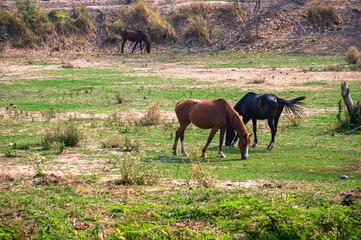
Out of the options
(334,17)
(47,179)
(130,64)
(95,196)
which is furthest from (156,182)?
(334,17)

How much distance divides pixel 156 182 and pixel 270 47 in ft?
108

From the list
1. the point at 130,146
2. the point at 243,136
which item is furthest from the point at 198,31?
the point at 243,136

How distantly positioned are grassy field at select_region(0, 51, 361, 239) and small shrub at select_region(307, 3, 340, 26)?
14617 millimetres

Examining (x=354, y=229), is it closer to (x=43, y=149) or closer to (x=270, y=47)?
(x=43, y=149)

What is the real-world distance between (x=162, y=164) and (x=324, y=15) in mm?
37496

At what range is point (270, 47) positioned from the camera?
127ft

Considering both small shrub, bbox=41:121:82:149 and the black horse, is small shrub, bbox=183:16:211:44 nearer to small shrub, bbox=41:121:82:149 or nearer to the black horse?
the black horse

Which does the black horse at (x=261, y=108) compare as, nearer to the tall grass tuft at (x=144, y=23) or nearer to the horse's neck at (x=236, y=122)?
the horse's neck at (x=236, y=122)

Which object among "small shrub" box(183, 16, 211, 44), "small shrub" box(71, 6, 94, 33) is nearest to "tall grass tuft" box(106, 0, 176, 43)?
A: "small shrub" box(183, 16, 211, 44)

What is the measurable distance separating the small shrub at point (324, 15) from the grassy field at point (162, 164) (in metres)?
14.6

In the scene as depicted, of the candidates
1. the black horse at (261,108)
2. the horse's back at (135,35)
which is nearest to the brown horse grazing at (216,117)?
the black horse at (261,108)

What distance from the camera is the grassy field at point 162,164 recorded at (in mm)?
4938

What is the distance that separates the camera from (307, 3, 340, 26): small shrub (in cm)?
4183

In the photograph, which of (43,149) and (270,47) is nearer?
(43,149)
